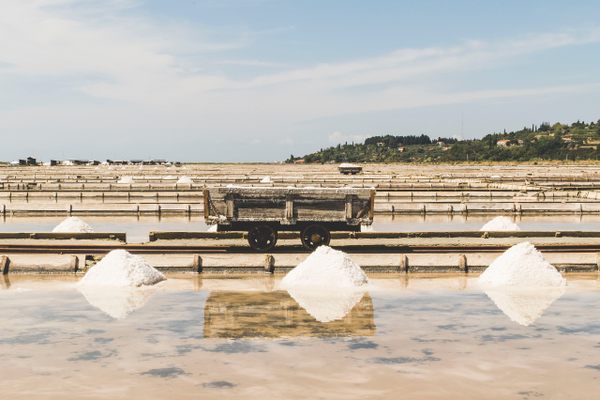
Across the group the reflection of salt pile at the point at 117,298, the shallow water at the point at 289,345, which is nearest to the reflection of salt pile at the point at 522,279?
the shallow water at the point at 289,345

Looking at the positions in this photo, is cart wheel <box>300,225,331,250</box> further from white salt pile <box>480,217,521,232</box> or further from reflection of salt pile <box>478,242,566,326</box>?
white salt pile <box>480,217,521,232</box>

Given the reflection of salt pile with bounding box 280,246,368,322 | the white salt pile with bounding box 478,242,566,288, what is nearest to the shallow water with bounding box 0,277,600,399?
the reflection of salt pile with bounding box 280,246,368,322

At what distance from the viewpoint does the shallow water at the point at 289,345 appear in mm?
8430

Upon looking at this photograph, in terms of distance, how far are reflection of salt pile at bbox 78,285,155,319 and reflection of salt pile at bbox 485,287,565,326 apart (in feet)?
23.4

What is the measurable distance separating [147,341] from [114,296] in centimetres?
384

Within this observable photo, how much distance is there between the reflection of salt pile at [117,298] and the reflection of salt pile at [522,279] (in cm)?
727

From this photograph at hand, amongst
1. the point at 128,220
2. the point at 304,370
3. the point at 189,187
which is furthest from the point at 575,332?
the point at 189,187

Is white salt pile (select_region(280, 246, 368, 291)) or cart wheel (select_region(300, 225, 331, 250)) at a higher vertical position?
cart wheel (select_region(300, 225, 331, 250))

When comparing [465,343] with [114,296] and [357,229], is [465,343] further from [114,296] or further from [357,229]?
[357,229]

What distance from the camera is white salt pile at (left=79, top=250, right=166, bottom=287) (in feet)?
49.7

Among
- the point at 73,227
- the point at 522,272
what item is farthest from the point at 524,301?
the point at 73,227

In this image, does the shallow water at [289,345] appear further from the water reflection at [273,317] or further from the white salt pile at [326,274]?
the white salt pile at [326,274]

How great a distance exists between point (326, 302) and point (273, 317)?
1.63 m

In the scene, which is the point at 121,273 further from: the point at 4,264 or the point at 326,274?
the point at 326,274
